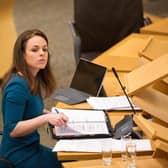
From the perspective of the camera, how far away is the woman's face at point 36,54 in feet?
8.45

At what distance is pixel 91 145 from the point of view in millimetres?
2412

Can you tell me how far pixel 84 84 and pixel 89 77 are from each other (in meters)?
0.06

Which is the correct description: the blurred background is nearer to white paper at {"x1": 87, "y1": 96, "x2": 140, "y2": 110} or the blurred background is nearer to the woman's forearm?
white paper at {"x1": 87, "y1": 96, "x2": 140, "y2": 110}

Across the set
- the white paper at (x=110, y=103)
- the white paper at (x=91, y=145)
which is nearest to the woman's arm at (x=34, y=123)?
the white paper at (x=91, y=145)

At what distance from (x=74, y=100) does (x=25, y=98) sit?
536 mm

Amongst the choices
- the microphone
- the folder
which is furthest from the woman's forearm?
the microphone

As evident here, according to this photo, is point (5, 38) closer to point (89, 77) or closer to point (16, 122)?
point (89, 77)

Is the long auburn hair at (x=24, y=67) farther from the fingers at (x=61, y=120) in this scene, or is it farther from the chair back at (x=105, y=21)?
the chair back at (x=105, y=21)

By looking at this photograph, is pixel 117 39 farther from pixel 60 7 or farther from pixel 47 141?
pixel 60 7

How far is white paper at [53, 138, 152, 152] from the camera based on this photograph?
7.77ft

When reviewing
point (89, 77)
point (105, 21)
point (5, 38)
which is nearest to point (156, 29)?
point (105, 21)

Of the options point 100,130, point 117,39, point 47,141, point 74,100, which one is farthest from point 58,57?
point 100,130

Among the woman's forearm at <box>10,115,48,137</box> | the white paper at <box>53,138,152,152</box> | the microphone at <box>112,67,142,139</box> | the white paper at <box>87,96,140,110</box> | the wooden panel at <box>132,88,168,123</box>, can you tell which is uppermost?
the wooden panel at <box>132,88,168,123</box>

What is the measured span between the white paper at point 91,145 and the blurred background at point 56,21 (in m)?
2.15
